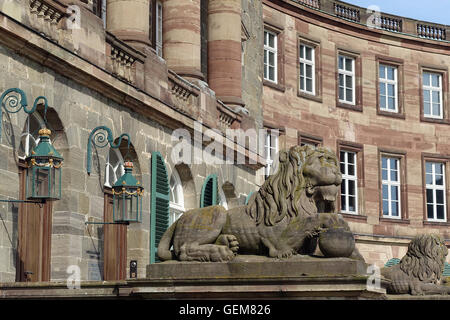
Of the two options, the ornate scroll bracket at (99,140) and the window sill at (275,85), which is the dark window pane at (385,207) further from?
the ornate scroll bracket at (99,140)

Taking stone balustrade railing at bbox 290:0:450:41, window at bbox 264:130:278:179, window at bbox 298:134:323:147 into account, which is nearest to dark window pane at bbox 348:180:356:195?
window at bbox 298:134:323:147

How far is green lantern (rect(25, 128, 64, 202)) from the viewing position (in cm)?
1343

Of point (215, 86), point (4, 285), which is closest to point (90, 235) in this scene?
point (4, 285)

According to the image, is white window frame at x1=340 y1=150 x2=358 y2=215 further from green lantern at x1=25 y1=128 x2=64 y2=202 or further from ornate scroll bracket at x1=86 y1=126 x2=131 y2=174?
green lantern at x1=25 y1=128 x2=64 y2=202

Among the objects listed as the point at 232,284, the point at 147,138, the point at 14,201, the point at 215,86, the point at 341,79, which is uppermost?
the point at 341,79

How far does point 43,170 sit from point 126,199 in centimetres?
326

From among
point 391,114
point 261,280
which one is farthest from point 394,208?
point 261,280

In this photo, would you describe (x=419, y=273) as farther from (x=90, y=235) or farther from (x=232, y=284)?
(x=90, y=235)

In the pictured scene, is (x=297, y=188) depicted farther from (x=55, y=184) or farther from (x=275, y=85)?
(x=275, y=85)

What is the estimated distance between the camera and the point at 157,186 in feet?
63.7

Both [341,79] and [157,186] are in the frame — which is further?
[341,79]

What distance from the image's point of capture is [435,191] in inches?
1499

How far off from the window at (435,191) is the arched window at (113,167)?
21.3m

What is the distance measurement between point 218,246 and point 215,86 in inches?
593
